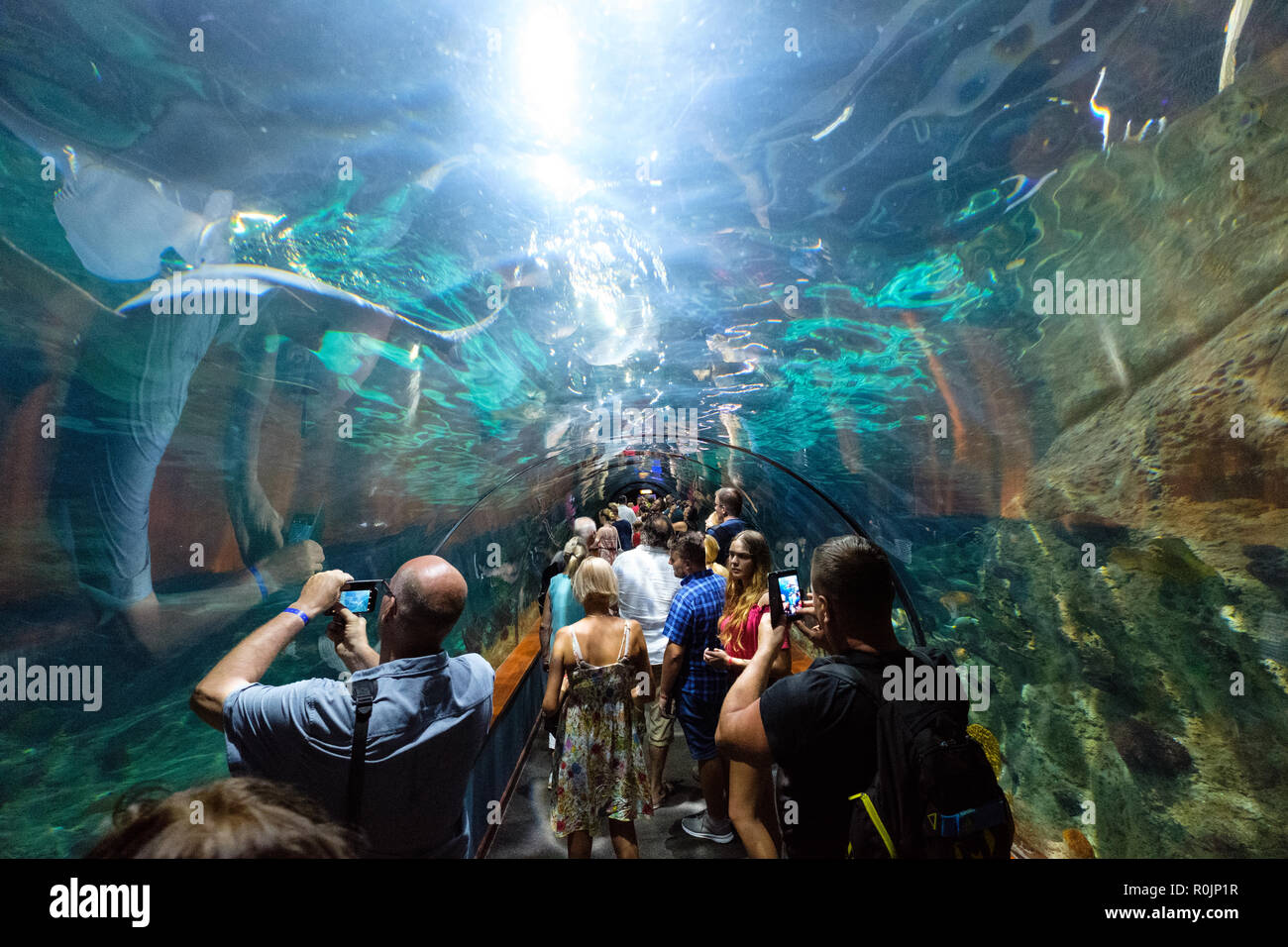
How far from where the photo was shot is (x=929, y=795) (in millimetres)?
1566

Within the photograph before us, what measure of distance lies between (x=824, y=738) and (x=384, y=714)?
1.47m

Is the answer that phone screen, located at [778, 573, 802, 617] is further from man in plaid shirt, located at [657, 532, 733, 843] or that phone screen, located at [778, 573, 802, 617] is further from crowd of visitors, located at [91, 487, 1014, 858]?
man in plaid shirt, located at [657, 532, 733, 843]

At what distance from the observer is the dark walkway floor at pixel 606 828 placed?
4.30 m

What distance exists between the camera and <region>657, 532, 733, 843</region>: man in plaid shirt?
4137 millimetres

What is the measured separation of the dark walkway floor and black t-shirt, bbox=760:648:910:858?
7.79 ft

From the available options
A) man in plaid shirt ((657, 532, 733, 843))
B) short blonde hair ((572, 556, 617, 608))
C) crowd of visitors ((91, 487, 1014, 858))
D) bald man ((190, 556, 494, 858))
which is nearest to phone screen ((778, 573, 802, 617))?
crowd of visitors ((91, 487, 1014, 858))

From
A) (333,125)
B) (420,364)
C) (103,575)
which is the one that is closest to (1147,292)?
(333,125)

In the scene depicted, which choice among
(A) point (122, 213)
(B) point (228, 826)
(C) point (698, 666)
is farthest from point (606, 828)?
(A) point (122, 213)

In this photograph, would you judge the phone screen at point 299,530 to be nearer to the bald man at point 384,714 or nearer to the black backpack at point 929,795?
the bald man at point 384,714

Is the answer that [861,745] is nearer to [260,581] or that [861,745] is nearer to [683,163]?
[683,163]

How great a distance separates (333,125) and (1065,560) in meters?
5.55

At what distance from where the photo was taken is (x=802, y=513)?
9.63 meters
